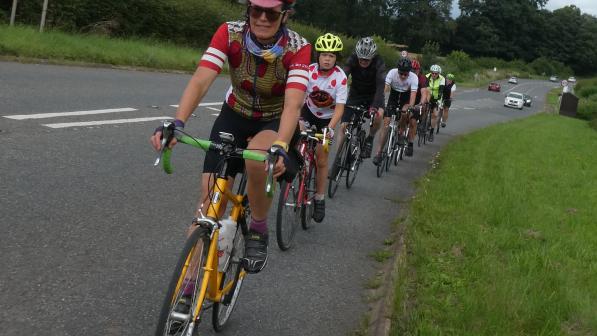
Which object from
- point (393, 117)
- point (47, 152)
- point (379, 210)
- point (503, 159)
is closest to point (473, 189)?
point (379, 210)

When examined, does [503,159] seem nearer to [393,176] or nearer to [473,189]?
[393,176]

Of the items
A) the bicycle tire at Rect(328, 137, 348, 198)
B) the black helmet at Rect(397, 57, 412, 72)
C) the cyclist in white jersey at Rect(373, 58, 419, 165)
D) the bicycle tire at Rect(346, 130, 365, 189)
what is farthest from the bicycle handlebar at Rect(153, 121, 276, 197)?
the black helmet at Rect(397, 57, 412, 72)

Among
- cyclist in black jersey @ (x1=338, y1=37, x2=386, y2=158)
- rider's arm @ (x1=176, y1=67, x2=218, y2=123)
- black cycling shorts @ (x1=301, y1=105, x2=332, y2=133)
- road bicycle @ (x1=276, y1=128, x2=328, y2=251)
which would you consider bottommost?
road bicycle @ (x1=276, y1=128, x2=328, y2=251)

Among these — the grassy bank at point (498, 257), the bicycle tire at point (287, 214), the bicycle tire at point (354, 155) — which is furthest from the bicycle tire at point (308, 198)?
the bicycle tire at point (354, 155)

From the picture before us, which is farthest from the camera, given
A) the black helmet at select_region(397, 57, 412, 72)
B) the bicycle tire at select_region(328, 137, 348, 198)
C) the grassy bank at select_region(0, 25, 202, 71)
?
the grassy bank at select_region(0, 25, 202, 71)

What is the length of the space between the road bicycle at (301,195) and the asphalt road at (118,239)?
181mm

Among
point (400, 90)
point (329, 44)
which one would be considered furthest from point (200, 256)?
point (400, 90)

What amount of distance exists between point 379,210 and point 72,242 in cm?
451

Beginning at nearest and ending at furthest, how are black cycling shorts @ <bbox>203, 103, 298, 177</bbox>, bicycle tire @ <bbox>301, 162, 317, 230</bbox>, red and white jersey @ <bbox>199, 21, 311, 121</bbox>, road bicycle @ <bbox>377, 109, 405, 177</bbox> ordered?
red and white jersey @ <bbox>199, 21, 311, 121</bbox>
black cycling shorts @ <bbox>203, 103, 298, 177</bbox>
bicycle tire @ <bbox>301, 162, 317, 230</bbox>
road bicycle @ <bbox>377, 109, 405, 177</bbox>

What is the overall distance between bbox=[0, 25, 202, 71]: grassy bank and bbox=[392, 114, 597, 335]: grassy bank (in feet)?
35.7

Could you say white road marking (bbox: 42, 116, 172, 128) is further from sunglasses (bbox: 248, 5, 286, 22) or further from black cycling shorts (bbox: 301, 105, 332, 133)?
sunglasses (bbox: 248, 5, 286, 22)

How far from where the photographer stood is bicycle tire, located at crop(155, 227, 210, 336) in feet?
9.04

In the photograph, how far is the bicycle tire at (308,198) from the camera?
642 cm

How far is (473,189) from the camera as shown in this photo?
9227 mm
